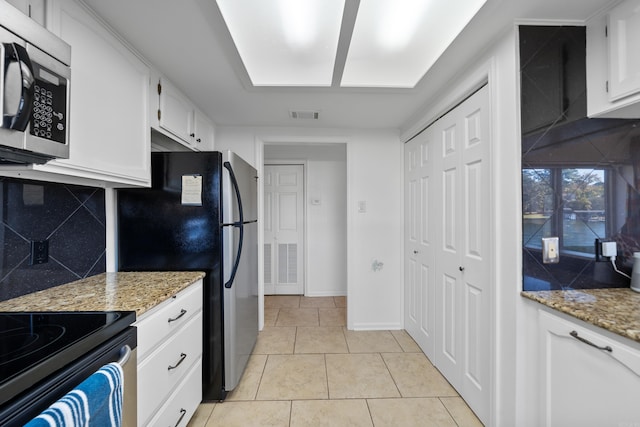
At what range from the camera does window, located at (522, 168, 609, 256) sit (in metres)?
1.29

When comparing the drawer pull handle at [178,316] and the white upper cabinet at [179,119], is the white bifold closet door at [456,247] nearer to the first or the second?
the drawer pull handle at [178,316]

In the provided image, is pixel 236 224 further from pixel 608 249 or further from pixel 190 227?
pixel 608 249

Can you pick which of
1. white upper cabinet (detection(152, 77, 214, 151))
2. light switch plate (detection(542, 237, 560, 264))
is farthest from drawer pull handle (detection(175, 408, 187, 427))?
light switch plate (detection(542, 237, 560, 264))

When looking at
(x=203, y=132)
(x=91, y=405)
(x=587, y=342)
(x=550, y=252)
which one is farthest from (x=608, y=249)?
(x=203, y=132)

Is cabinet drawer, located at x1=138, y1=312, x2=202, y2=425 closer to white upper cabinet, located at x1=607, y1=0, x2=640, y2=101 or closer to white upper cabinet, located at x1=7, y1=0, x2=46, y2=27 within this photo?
white upper cabinet, located at x1=7, y1=0, x2=46, y2=27

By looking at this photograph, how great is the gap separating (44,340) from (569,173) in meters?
2.21

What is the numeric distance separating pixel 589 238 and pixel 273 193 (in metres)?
3.47

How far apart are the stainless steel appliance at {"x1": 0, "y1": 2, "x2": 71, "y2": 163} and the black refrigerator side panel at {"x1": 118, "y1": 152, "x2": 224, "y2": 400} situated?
771mm

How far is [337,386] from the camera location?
A: 6.31 ft

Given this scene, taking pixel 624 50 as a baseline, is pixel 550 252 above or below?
below

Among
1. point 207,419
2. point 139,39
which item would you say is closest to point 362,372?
point 207,419

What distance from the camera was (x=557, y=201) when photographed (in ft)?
4.25

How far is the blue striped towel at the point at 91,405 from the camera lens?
62 centimetres

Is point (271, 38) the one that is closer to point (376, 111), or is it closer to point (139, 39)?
point (139, 39)
